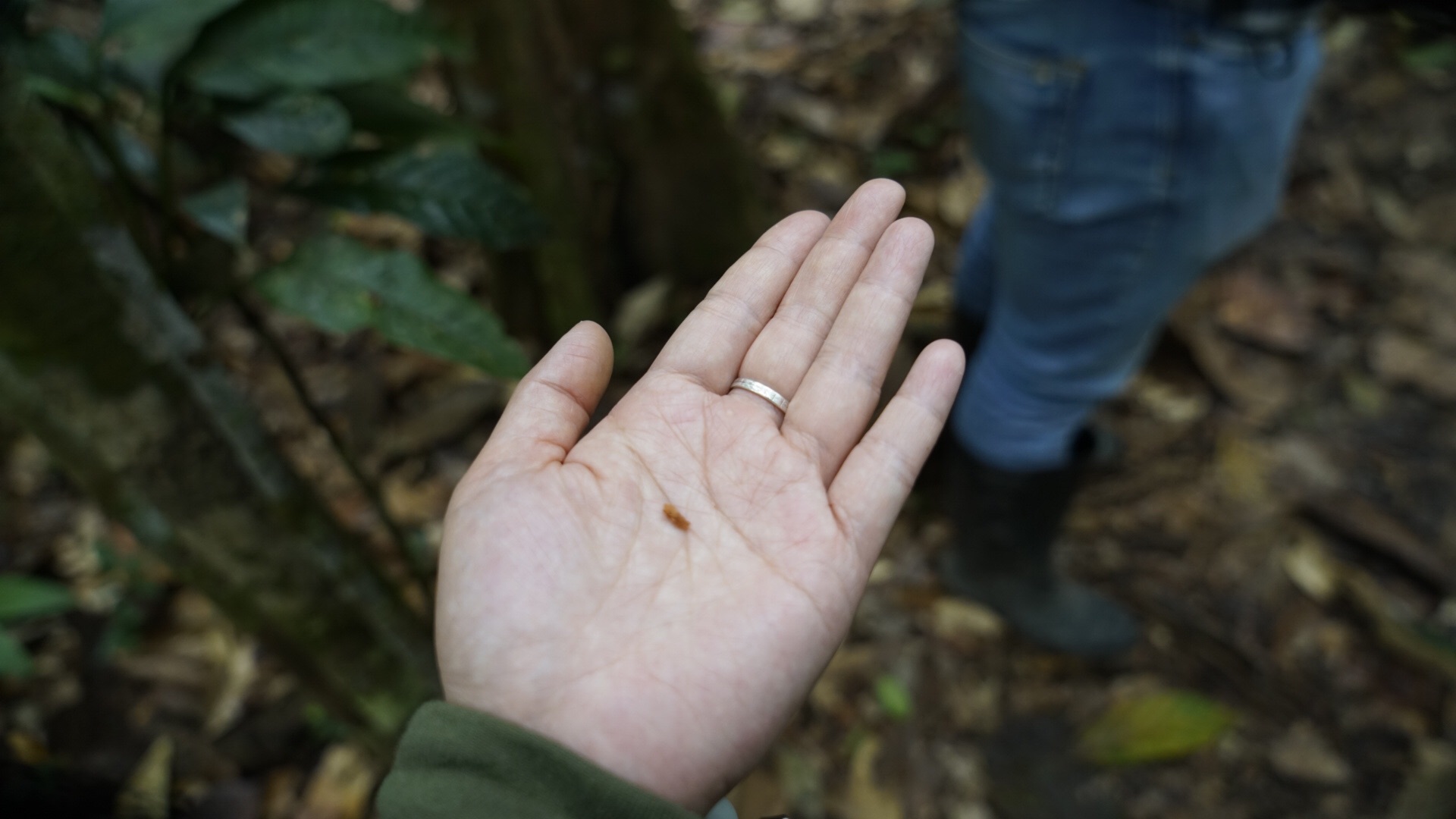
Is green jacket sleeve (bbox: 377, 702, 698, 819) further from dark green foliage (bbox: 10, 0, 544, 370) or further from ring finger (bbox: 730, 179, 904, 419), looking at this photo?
ring finger (bbox: 730, 179, 904, 419)

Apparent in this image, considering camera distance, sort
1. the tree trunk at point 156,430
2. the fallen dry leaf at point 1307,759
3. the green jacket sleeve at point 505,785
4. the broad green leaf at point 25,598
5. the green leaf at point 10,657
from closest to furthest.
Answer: the green jacket sleeve at point 505,785
the tree trunk at point 156,430
the green leaf at point 10,657
the broad green leaf at point 25,598
the fallen dry leaf at point 1307,759

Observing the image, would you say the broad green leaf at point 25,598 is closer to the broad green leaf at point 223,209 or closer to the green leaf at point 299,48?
the broad green leaf at point 223,209

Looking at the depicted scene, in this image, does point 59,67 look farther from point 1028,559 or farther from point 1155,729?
point 1155,729

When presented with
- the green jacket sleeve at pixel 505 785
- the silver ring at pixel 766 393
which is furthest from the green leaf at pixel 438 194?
the green jacket sleeve at pixel 505 785

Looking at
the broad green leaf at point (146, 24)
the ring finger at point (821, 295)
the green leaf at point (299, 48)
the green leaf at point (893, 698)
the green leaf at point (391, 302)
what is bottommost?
the green leaf at point (893, 698)

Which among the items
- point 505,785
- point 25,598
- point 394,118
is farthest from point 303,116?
point 25,598

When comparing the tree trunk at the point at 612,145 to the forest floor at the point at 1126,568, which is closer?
the forest floor at the point at 1126,568

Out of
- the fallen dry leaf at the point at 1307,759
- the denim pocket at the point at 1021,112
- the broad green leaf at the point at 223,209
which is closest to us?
the broad green leaf at the point at 223,209
